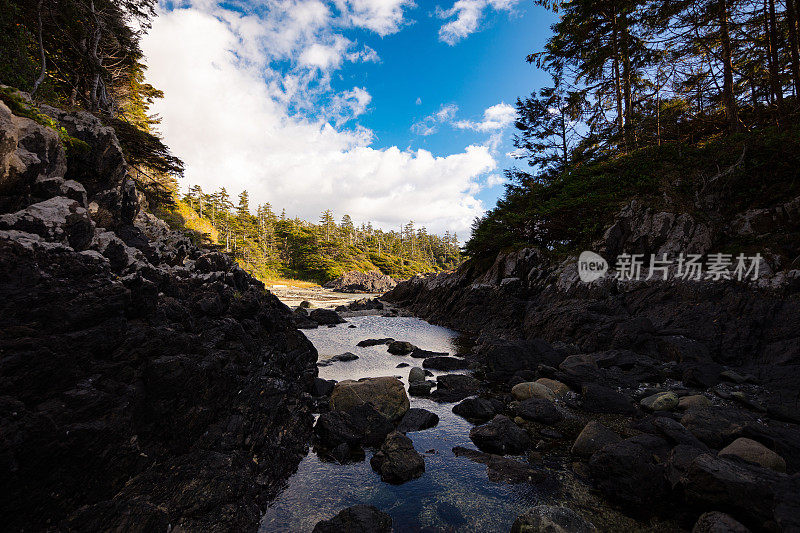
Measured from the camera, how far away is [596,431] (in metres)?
8.36

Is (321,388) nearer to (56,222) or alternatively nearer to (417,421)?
(417,421)

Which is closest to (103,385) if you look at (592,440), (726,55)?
(592,440)

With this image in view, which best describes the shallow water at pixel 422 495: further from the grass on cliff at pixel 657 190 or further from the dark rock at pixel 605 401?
the grass on cliff at pixel 657 190

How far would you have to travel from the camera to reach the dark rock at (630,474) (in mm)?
6156

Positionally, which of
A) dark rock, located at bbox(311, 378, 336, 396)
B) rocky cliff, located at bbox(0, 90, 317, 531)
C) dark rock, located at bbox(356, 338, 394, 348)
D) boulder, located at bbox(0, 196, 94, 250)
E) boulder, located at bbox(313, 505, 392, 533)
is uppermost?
boulder, located at bbox(0, 196, 94, 250)

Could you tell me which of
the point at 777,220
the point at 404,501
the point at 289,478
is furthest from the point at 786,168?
the point at 289,478

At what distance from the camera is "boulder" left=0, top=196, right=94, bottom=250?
591cm

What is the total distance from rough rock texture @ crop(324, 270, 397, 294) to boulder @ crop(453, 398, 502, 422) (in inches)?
2777

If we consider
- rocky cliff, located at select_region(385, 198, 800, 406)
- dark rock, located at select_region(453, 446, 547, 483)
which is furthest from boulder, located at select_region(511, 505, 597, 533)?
rocky cliff, located at select_region(385, 198, 800, 406)

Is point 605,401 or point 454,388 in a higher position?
point 605,401

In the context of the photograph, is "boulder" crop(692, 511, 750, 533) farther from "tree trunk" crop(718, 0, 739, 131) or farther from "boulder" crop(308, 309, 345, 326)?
"boulder" crop(308, 309, 345, 326)

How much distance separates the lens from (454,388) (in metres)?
13.7

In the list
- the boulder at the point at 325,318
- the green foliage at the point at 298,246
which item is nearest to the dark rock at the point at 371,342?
the boulder at the point at 325,318

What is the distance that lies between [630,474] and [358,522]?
18.9ft
